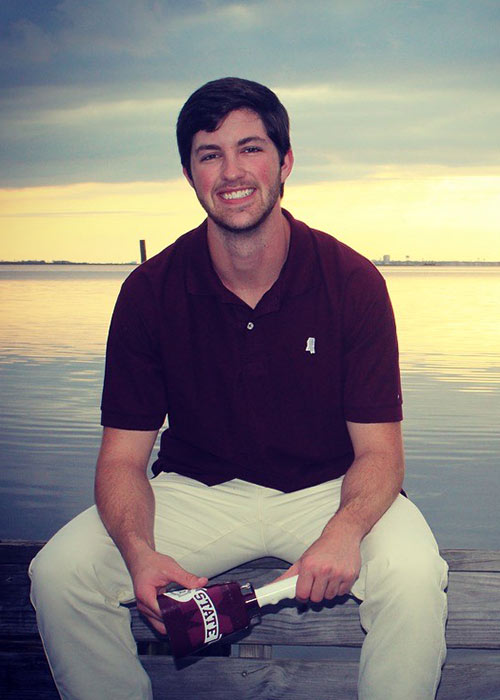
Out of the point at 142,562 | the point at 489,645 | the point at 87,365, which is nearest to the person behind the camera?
the point at 142,562

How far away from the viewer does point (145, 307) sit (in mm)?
2873

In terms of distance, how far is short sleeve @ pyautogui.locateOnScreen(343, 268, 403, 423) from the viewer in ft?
8.67

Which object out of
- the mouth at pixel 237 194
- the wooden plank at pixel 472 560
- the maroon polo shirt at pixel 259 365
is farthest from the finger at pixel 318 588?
the mouth at pixel 237 194

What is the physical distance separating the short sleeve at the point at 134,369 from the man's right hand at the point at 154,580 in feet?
1.86

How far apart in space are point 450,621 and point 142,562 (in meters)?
1.10

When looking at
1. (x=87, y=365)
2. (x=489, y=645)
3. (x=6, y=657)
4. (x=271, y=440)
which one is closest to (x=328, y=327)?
(x=271, y=440)

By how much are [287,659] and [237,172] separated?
1793 millimetres

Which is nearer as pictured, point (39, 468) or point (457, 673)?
point (457, 673)

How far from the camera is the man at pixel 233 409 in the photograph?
7.82 feet

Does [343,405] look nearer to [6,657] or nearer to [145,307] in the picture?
[145,307]

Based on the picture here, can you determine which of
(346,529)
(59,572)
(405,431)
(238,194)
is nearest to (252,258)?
(238,194)

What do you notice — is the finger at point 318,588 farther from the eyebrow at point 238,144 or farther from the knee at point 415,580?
the eyebrow at point 238,144

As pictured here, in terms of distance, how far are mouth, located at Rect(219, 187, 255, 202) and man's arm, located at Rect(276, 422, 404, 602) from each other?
951 mm

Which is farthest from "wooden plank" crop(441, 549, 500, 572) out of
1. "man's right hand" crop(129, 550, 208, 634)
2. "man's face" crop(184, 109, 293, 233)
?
"man's face" crop(184, 109, 293, 233)
